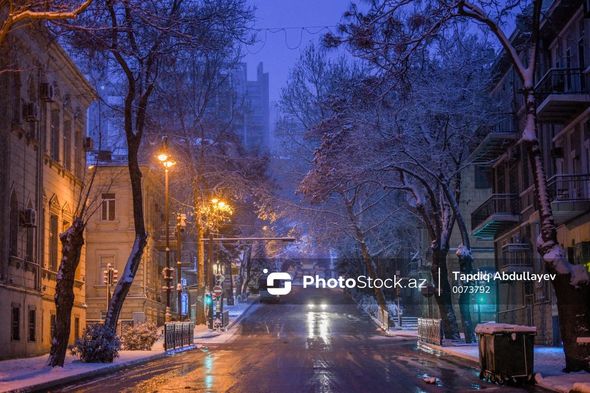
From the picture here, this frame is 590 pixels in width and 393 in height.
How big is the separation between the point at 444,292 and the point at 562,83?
10625 millimetres

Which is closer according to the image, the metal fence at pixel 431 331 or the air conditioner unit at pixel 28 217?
the air conditioner unit at pixel 28 217

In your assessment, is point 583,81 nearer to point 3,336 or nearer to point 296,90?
point 3,336

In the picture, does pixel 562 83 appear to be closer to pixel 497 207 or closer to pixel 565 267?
pixel 497 207

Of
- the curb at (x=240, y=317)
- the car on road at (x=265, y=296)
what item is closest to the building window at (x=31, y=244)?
the curb at (x=240, y=317)

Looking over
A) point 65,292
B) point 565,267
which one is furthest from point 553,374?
point 65,292

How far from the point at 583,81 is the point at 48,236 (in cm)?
2136

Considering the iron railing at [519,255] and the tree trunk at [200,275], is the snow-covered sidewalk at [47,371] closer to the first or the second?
the iron railing at [519,255]

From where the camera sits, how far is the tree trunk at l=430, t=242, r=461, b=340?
116 ft

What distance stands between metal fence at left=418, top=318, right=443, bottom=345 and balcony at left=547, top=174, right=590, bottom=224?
26.0ft

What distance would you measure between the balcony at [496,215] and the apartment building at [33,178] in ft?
63.7

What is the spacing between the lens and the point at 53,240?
3550 centimetres

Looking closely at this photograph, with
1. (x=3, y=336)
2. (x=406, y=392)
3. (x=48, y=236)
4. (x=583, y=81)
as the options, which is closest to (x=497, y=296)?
(x=583, y=81)

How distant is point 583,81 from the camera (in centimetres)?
2817

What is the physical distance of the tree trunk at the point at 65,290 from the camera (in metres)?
23.2
